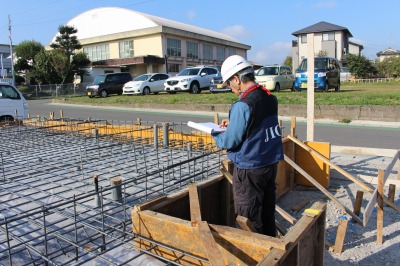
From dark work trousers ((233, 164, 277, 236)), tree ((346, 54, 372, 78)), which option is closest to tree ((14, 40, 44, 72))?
tree ((346, 54, 372, 78))

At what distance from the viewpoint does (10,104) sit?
35.4 feet

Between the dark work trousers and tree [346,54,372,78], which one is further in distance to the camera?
tree [346,54,372,78]

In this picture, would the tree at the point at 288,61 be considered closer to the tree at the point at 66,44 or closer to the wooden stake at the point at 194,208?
the tree at the point at 66,44

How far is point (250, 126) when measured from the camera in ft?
8.82

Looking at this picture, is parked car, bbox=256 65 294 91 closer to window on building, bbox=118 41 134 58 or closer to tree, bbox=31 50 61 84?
tree, bbox=31 50 61 84

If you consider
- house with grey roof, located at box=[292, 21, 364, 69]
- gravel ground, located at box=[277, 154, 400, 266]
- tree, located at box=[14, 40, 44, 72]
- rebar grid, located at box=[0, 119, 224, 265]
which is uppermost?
house with grey roof, located at box=[292, 21, 364, 69]

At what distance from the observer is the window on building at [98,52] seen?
45.3m

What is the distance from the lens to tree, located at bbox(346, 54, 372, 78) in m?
44.6

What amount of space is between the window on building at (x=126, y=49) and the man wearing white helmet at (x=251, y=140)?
139ft

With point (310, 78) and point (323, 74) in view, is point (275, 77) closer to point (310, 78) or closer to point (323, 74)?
point (323, 74)

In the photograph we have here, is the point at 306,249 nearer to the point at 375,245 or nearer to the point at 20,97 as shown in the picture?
the point at 375,245

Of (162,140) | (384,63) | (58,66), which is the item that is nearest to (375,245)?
(162,140)

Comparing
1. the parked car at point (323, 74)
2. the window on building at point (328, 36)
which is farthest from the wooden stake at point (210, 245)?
the window on building at point (328, 36)

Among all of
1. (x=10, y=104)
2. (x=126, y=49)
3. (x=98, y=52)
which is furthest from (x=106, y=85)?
(x=98, y=52)
